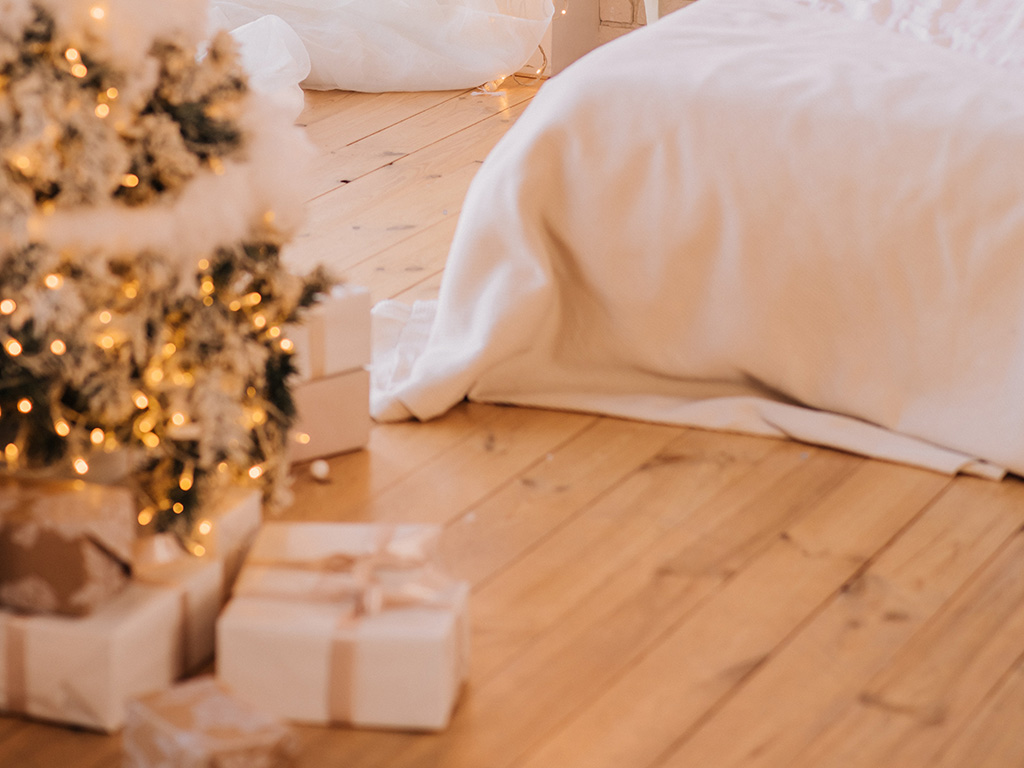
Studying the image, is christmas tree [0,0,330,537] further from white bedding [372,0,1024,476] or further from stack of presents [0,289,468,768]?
white bedding [372,0,1024,476]

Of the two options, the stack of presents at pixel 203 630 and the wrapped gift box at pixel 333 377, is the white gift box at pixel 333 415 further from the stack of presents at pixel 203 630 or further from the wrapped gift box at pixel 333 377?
the stack of presents at pixel 203 630

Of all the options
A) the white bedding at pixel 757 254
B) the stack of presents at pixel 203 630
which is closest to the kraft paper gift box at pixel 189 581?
the stack of presents at pixel 203 630

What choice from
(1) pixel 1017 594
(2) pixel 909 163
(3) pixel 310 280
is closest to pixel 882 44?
(2) pixel 909 163

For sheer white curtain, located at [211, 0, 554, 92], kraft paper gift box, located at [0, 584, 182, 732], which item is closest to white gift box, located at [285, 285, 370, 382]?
kraft paper gift box, located at [0, 584, 182, 732]

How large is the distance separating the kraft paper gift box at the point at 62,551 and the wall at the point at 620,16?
10.3 ft

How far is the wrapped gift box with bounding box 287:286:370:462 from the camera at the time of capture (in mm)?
1845

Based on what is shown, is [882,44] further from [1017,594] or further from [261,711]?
[261,711]

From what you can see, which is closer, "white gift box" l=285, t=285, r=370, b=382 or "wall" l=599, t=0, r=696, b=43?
"white gift box" l=285, t=285, r=370, b=382

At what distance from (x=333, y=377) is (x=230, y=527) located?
40 centimetres

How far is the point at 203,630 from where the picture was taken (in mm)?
1512

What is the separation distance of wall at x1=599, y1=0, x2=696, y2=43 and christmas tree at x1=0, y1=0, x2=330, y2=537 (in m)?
2.82

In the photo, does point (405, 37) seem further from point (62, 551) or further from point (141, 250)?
point (62, 551)

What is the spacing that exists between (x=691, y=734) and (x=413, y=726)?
12.2 inches

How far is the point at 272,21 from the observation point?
3.60 metres
